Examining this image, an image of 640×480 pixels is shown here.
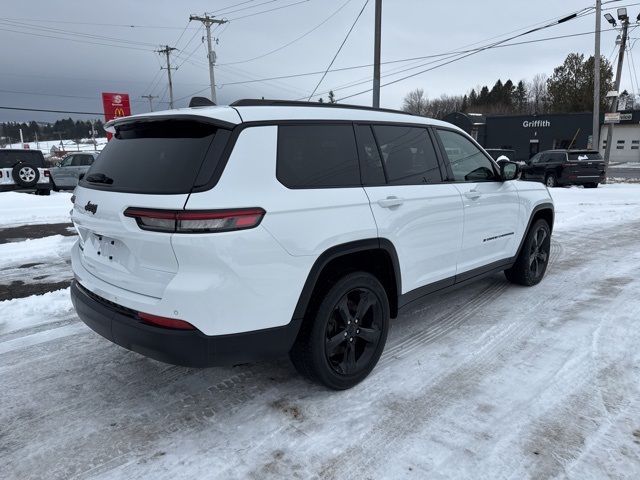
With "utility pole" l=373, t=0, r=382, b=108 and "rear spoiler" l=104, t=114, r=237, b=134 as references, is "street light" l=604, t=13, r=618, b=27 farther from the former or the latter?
"rear spoiler" l=104, t=114, r=237, b=134

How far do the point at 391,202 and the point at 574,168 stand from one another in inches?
713

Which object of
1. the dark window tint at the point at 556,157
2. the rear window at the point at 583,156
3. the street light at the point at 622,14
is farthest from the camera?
the street light at the point at 622,14

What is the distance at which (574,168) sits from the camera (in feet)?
60.2

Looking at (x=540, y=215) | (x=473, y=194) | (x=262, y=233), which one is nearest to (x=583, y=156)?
(x=540, y=215)

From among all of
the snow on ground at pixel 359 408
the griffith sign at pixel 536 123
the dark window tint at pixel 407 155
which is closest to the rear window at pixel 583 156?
the snow on ground at pixel 359 408

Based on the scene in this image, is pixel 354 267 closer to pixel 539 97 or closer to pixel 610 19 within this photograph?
pixel 610 19

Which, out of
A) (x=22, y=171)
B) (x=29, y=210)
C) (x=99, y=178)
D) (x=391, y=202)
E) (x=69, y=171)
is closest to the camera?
(x=99, y=178)

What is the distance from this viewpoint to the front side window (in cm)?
410

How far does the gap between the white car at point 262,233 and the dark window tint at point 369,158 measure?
0.01 m

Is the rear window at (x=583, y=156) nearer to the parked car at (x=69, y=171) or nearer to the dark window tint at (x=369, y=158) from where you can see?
the dark window tint at (x=369, y=158)

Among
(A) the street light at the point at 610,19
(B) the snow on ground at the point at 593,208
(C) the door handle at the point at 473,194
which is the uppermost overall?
(A) the street light at the point at 610,19

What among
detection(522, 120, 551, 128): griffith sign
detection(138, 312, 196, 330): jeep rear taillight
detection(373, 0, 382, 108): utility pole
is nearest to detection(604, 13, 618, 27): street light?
detection(373, 0, 382, 108): utility pole

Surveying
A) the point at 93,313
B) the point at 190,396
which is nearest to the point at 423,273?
the point at 190,396

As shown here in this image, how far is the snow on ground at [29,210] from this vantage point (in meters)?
10.3
